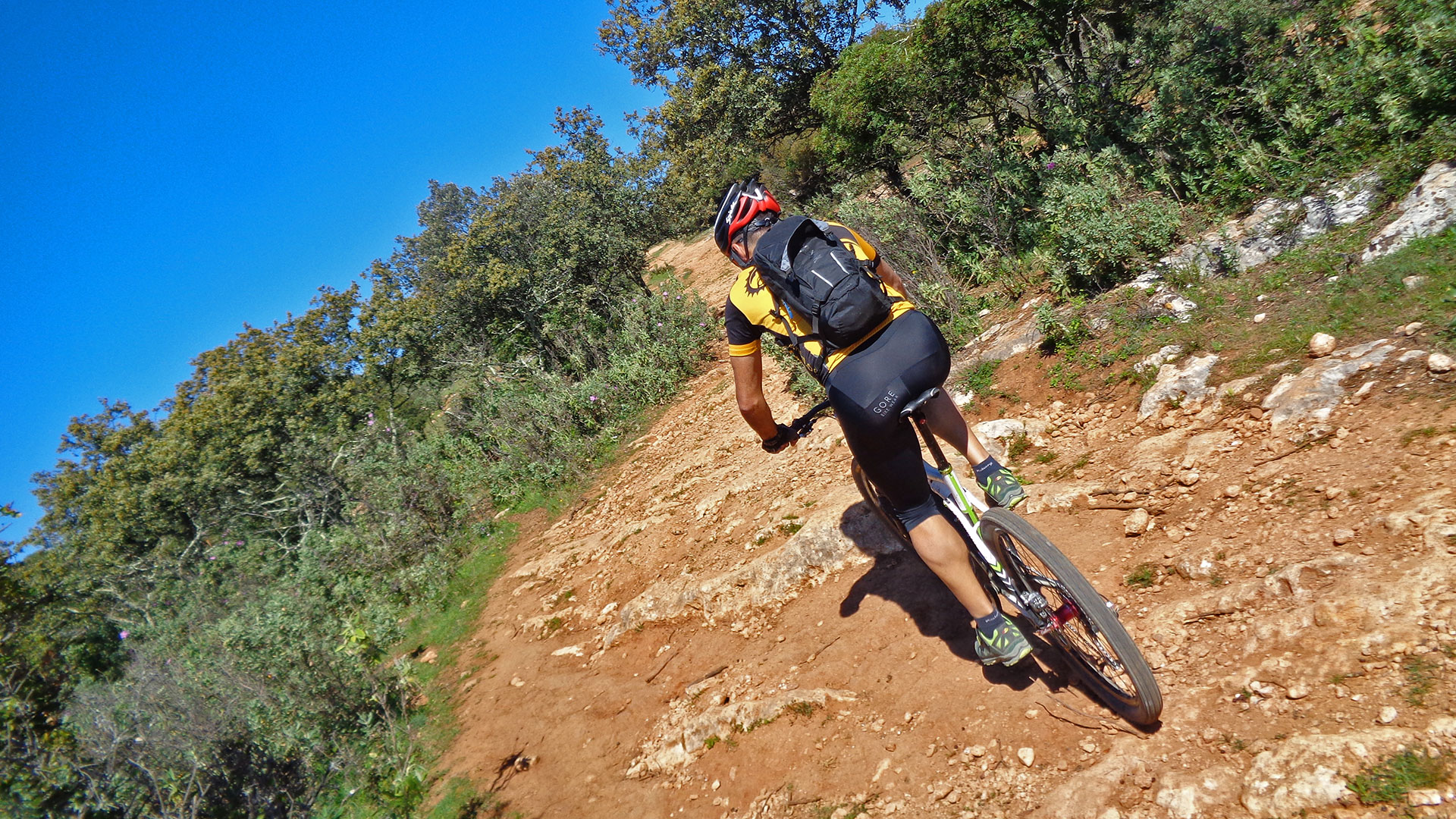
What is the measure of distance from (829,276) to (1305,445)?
257 cm

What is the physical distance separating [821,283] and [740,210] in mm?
656

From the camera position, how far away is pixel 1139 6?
7.54m

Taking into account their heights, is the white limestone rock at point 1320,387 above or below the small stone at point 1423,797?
above

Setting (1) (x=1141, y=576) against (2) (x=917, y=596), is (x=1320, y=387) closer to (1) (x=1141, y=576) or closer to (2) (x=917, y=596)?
(1) (x=1141, y=576)

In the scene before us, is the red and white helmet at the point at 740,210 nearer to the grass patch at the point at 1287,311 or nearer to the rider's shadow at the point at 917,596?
the rider's shadow at the point at 917,596

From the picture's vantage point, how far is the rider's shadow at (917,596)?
127 inches

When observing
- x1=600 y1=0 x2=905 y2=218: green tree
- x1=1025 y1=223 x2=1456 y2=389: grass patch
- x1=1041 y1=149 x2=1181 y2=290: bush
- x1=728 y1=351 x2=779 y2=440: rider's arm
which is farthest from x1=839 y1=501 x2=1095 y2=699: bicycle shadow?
x1=600 y1=0 x2=905 y2=218: green tree

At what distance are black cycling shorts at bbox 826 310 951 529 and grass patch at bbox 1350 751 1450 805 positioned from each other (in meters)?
1.52

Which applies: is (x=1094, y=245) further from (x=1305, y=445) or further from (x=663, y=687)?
(x=663, y=687)

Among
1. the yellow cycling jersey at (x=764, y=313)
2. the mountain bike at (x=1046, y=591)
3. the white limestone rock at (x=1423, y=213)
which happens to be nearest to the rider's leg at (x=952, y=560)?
the mountain bike at (x=1046, y=591)

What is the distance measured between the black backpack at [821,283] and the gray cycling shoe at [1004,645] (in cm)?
130

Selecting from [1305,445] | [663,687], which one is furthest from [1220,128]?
[663,687]

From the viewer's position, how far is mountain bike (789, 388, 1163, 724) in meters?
2.47

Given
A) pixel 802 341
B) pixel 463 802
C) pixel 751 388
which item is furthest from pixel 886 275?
pixel 463 802
